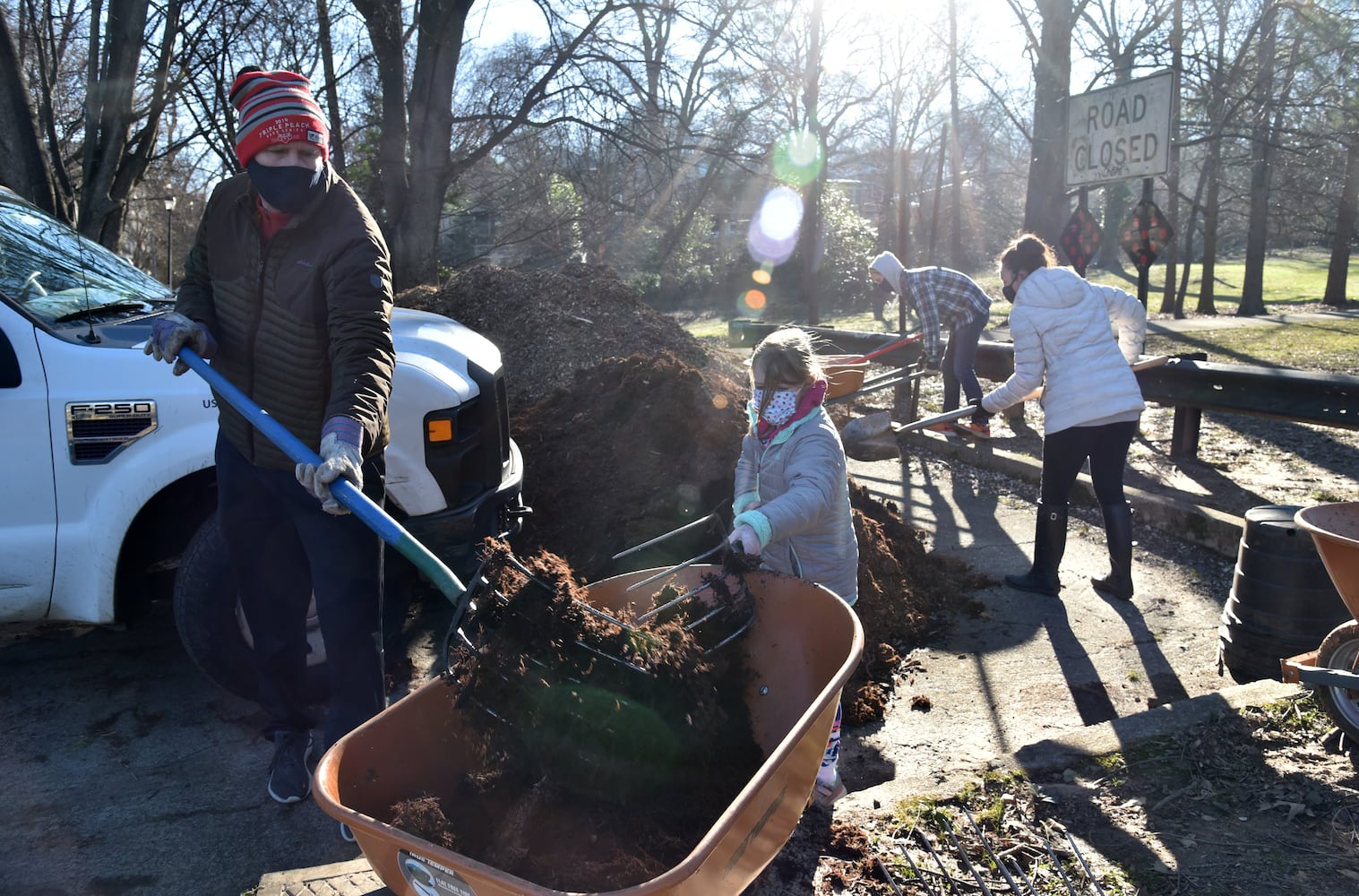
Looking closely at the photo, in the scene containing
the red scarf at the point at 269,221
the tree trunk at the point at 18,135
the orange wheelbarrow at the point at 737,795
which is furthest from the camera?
the tree trunk at the point at 18,135

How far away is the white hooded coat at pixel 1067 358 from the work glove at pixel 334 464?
3.73 meters

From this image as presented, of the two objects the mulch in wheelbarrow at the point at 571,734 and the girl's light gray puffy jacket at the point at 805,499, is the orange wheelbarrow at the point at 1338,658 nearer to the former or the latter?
the girl's light gray puffy jacket at the point at 805,499

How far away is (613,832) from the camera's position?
2199 mm

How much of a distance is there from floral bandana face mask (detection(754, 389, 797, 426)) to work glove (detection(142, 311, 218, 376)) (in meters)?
1.81

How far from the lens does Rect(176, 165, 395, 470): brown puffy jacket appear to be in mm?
2812

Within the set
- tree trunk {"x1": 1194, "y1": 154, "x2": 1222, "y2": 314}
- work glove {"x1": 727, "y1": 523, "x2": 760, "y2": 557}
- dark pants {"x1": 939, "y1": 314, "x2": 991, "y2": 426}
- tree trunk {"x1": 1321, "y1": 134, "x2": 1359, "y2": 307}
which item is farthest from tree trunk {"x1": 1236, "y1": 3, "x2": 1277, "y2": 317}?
work glove {"x1": 727, "y1": 523, "x2": 760, "y2": 557}

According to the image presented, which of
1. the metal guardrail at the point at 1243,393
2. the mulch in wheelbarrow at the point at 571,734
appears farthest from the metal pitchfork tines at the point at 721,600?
the metal guardrail at the point at 1243,393

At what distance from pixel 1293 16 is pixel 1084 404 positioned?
21593 mm

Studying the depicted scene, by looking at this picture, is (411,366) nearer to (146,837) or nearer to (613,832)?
(146,837)

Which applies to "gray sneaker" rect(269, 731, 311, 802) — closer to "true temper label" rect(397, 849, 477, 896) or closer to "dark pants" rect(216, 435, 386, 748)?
"dark pants" rect(216, 435, 386, 748)

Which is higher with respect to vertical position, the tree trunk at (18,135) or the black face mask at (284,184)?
the tree trunk at (18,135)

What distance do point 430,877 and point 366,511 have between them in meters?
0.92

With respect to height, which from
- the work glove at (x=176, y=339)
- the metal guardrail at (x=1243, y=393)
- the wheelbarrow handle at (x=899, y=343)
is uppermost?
the work glove at (x=176, y=339)

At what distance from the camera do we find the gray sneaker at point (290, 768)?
135 inches
